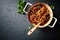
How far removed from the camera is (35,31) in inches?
40.7

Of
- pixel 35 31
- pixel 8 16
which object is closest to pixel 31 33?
pixel 35 31

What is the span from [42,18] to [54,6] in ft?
0.34

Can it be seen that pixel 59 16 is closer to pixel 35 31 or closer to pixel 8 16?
pixel 35 31

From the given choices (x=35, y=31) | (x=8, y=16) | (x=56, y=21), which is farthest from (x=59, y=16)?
(x=8, y=16)

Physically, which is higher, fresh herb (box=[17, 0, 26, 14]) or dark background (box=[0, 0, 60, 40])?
fresh herb (box=[17, 0, 26, 14])

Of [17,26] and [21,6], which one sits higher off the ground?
[21,6]

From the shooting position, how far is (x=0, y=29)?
41.8 inches

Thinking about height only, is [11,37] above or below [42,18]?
below

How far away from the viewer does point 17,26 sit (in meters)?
1.05

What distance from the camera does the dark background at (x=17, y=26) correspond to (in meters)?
1.03

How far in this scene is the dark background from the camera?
40.6 inches

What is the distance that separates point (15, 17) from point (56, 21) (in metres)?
0.22

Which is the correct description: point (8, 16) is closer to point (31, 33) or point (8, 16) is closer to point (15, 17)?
point (15, 17)

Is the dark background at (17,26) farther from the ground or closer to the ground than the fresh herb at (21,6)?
closer to the ground
